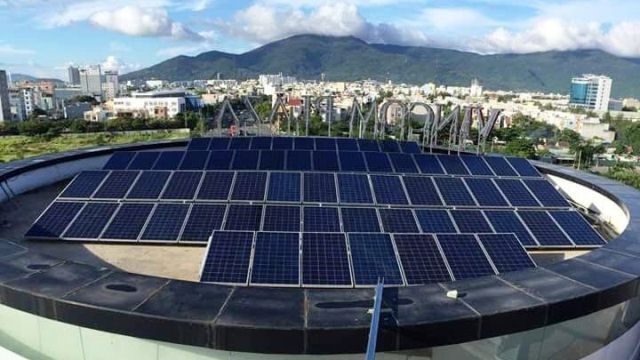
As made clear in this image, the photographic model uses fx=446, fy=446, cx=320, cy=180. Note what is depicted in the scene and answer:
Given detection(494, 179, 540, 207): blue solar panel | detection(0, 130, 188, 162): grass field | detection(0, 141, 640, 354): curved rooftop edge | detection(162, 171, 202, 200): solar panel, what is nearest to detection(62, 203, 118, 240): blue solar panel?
detection(162, 171, 202, 200): solar panel

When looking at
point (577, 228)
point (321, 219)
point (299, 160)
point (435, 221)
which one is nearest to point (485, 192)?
point (577, 228)

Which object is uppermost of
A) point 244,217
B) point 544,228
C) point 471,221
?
point 244,217

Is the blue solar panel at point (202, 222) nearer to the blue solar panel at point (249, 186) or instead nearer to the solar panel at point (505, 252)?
the blue solar panel at point (249, 186)

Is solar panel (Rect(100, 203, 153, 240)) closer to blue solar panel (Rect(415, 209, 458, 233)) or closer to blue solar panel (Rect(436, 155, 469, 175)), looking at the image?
blue solar panel (Rect(415, 209, 458, 233))

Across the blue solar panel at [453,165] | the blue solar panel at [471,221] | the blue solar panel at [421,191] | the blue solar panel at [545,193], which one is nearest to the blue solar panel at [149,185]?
the blue solar panel at [421,191]

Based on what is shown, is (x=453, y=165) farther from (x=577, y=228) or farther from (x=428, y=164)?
(x=577, y=228)
